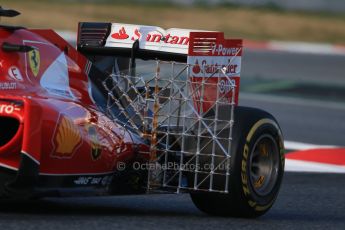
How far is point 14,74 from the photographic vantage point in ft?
20.7

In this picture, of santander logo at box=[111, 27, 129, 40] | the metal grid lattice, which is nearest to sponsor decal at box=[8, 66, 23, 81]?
the metal grid lattice

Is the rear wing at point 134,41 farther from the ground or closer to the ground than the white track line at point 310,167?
farther from the ground

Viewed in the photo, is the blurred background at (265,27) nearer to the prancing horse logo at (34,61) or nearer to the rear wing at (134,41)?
the rear wing at (134,41)

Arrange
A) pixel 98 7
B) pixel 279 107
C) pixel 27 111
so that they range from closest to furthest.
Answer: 1. pixel 27 111
2. pixel 279 107
3. pixel 98 7

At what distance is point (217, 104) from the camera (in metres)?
6.62

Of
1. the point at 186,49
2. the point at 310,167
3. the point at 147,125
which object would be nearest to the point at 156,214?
the point at 147,125

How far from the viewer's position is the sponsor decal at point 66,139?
20.1ft

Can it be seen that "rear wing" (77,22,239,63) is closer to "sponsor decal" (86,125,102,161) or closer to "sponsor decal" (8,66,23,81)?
"sponsor decal" (86,125,102,161)

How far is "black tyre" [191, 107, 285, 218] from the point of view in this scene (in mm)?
6621

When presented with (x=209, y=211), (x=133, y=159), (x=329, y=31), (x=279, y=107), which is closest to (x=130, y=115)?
(x=133, y=159)

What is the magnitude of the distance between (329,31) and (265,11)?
120 inches

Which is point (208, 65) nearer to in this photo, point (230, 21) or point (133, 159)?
point (133, 159)

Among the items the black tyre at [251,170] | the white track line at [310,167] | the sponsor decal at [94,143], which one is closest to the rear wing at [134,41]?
the black tyre at [251,170]

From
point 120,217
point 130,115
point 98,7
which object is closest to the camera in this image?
point 120,217
